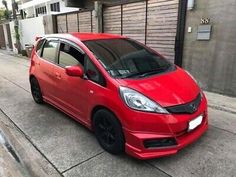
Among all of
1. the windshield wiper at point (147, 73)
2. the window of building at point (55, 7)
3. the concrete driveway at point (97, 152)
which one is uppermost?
the window of building at point (55, 7)

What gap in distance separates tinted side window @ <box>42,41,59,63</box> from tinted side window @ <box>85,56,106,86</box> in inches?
46.1

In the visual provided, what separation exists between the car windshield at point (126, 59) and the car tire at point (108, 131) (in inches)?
22.4

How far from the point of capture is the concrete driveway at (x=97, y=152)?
285 centimetres

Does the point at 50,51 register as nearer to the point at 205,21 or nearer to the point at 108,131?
the point at 108,131

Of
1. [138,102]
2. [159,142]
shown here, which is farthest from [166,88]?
[159,142]

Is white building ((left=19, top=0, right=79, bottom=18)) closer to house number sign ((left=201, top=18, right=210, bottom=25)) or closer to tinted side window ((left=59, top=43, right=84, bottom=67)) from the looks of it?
house number sign ((left=201, top=18, right=210, bottom=25))

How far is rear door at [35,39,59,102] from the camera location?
14.2ft

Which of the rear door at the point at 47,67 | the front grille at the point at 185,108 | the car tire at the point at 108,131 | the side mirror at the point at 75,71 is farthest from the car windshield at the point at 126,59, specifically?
the rear door at the point at 47,67

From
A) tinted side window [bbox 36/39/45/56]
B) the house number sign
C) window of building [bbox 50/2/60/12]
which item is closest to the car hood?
tinted side window [bbox 36/39/45/56]

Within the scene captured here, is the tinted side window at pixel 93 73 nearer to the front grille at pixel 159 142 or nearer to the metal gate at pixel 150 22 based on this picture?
the front grille at pixel 159 142

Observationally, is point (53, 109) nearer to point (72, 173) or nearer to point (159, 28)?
point (72, 173)

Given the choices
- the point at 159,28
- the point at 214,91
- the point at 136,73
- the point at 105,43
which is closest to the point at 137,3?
the point at 159,28

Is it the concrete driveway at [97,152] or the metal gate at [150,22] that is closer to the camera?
the concrete driveway at [97,152]

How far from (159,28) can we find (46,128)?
4.68 metres
